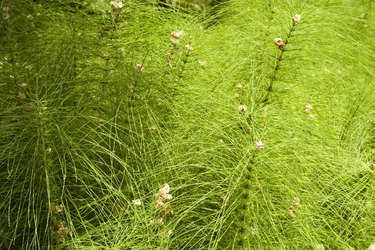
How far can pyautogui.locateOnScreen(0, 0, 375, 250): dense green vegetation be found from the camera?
1.58 m

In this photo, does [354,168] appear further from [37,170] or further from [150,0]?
[150,0]

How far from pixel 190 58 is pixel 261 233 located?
111 centimetres

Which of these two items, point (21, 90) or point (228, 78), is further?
point (228, 78)

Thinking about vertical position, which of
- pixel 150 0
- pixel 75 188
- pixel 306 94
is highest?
pixel 150 0

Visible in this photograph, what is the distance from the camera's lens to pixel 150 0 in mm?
2695

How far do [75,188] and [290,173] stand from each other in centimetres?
87

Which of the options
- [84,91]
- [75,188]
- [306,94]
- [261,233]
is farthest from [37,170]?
[306,94]

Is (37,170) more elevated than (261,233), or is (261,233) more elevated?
(37,170)

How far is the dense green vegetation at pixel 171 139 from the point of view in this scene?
158 cm

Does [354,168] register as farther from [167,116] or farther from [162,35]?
[162,35]

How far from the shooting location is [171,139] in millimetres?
1750

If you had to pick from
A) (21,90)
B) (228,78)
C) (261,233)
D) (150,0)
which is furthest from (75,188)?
(150,0)

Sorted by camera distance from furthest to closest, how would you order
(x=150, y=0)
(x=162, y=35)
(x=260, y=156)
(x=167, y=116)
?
(x=150, y=0), (x=162, y=35), (x=167, y=116), (x=260, y=156)

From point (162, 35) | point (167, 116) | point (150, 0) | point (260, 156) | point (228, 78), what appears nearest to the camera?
point (260, 156)
